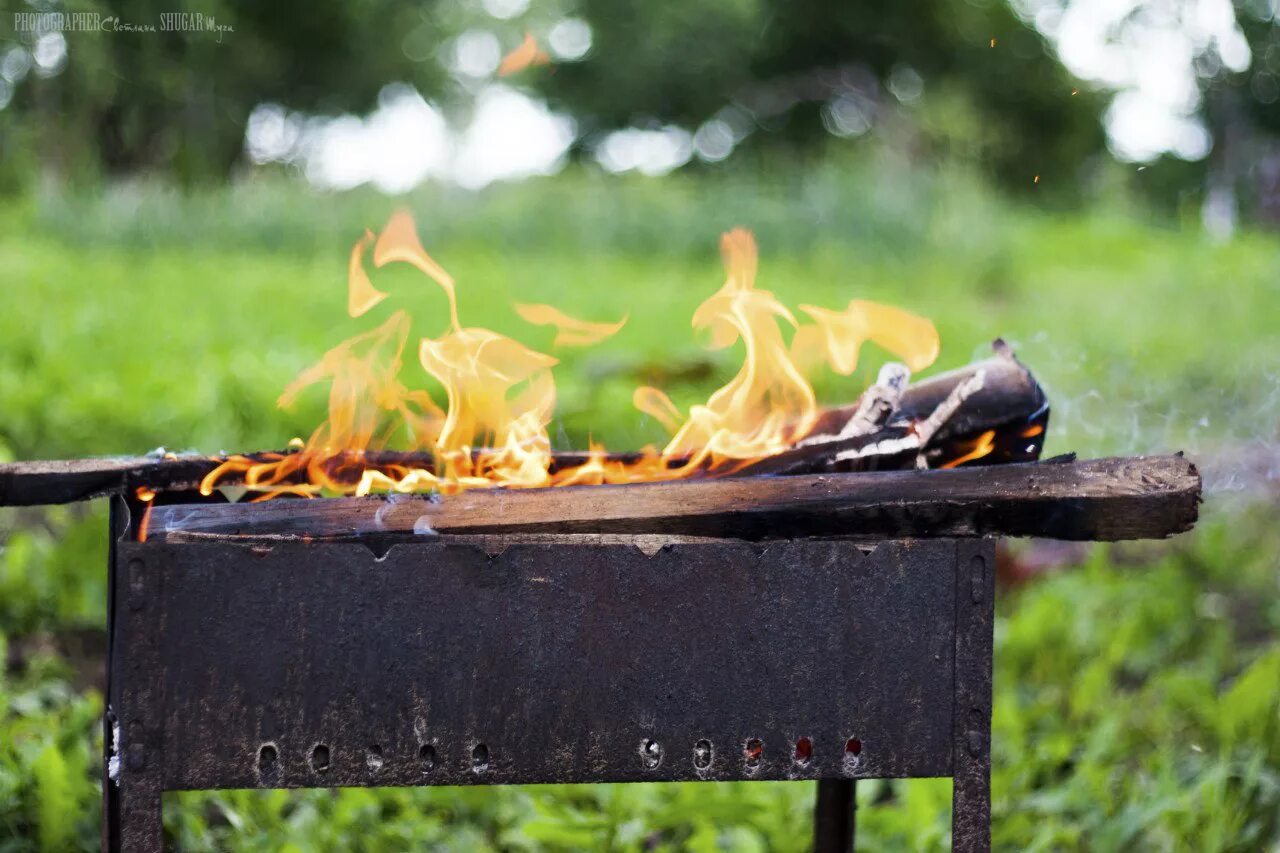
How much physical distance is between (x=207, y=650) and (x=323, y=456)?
517 mm

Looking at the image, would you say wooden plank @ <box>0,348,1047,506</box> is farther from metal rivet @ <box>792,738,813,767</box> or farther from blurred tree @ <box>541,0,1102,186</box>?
blurred tree @ <box>541,0,1102,186</box>

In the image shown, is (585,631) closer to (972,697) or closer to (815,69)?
(972,697)

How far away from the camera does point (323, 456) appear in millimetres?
2100

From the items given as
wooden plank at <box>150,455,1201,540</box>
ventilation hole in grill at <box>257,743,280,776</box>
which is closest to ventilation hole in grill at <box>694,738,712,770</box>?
wooden plank at <box>150,455,1201,540</box>

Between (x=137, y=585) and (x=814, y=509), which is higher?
(x=814, y=509)

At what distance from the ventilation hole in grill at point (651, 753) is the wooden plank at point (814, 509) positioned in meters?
0.31

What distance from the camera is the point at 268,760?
1.67 meters

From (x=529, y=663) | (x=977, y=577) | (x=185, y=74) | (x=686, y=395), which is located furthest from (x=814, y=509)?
(x=185, y=74)

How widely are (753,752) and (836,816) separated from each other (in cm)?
65

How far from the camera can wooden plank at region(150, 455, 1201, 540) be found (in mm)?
1770

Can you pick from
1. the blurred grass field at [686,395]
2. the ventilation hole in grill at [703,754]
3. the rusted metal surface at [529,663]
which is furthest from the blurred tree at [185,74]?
the ventilation hole in grill at [703,754]

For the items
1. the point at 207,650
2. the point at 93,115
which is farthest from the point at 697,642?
the point at 93,115

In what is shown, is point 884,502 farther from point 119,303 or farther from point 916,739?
point 119,303

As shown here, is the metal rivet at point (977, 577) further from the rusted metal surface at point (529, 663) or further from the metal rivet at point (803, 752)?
the metal rivet at point (803, 752)
